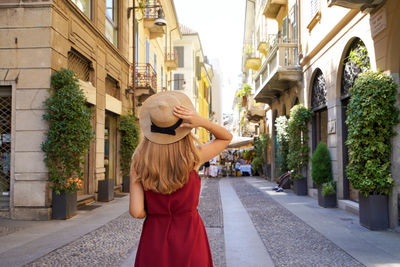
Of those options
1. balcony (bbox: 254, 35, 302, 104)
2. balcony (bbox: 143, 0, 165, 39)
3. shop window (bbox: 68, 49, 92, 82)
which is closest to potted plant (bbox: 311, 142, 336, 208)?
balcony (bbox: 254, 35, 302, 104)

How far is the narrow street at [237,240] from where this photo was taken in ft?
16.4

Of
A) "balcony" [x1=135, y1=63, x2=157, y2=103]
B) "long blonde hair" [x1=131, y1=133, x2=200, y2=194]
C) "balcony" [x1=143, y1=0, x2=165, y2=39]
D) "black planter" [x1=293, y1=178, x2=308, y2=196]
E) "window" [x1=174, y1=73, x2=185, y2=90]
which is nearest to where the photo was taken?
"long blonde hair" [x1=131, y1=133, x2=200, y2=194]

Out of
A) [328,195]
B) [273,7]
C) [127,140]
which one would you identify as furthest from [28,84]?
[273,7]

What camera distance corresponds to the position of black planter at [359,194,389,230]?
22.3 feet

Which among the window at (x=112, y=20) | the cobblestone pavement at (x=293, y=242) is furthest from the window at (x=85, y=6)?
the cobblestone pavement at (x=293, y=242)

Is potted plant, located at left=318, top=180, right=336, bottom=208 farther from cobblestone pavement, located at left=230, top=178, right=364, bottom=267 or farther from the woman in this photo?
the woman

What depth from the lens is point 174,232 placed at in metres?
2.06

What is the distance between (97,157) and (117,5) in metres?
6.35

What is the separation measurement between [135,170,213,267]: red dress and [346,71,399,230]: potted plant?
5610 mm

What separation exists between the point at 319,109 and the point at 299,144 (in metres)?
1.61

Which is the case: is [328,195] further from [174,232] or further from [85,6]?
[85,6]

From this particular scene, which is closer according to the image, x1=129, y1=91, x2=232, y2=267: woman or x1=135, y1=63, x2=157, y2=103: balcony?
x1=129, y1=91, x2=232, y2=267: woman

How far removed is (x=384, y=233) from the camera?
658cm

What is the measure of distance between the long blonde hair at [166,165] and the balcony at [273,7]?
1553 centimetres
